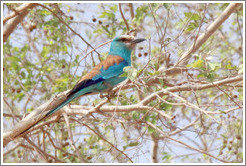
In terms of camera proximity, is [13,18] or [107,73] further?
[13,18]

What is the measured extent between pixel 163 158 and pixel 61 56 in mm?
2041

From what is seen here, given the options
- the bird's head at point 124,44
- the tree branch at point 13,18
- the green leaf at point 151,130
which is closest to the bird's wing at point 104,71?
the bird's head at point 124,44

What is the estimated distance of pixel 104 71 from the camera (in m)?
3.89

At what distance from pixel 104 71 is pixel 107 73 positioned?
0.13 ft

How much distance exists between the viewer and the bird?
347 cm

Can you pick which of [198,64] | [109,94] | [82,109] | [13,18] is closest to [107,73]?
[109,94]

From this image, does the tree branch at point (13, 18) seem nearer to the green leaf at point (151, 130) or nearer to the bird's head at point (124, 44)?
the bird's head at point (124, 44)

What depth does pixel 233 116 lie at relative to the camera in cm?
388

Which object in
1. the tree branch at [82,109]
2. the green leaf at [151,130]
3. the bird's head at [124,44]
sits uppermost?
the bird's head at [124,44]

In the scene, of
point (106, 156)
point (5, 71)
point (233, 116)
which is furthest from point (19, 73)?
point (233, 116)

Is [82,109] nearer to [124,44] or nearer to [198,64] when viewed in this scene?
[124,44]

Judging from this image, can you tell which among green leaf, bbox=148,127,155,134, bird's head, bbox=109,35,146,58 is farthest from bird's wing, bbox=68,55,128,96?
green leaf, bbox=148,127,155,134

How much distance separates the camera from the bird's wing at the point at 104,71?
12.2 ft

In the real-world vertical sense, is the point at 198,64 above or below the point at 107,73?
below
